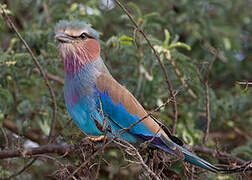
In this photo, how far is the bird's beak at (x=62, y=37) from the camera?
12.4 ft

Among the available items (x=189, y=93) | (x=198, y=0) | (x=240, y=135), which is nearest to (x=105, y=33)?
(x=198, y=0)

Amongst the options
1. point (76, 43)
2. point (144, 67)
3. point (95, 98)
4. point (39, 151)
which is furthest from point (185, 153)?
point (144, 67)

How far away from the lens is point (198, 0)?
6348 mm

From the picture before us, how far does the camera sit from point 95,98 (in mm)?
3812

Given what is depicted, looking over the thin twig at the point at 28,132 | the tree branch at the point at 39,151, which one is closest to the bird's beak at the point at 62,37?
the tree branch at the point at 39,151

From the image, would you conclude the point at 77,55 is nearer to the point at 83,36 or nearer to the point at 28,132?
the point at 83,36

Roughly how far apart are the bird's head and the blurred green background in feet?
1.18

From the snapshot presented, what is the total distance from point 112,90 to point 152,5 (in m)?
2.95

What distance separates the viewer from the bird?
3723 millimetres

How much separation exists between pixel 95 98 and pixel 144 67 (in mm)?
1556

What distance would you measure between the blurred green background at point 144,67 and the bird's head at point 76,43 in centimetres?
36

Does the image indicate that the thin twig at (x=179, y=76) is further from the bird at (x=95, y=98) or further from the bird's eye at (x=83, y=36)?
the bird's eye at (x=83, y=36)

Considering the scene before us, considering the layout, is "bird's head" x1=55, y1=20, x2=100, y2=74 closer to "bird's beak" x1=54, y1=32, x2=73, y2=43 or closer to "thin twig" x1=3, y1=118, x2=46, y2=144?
"bird's beak" x1=54, y1=32, x2=73, y2=43

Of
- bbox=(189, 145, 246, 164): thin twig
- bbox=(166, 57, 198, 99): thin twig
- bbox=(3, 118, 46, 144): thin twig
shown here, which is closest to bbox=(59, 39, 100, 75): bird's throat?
bbox=(166, 57, 198, 99): thin twig
